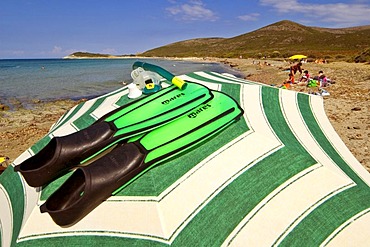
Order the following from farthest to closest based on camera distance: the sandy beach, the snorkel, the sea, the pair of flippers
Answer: the sea → the sandy beach → the snorkel → the pair of flippers

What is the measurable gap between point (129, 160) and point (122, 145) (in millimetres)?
291

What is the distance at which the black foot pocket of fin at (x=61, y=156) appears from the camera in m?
2.80

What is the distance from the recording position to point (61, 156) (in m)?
2.80

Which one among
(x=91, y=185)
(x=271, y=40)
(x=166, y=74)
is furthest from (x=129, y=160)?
(x=271, y=40)

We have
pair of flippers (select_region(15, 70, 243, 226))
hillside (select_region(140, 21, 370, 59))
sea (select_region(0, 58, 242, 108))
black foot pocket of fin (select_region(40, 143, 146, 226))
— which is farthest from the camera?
hillside (select_region(140, 21, 370, 59))

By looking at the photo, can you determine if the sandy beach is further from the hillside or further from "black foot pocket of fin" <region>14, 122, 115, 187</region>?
the hillside

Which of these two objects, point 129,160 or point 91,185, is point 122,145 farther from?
point 91,185

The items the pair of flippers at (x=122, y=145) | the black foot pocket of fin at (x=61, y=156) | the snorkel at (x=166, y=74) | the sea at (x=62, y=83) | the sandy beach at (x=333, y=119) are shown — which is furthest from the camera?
the sea at (x=62, y=83)

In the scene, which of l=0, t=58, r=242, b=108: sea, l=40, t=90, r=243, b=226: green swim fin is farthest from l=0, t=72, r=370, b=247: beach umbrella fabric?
l=0, t=58, r=242, b=108: sea

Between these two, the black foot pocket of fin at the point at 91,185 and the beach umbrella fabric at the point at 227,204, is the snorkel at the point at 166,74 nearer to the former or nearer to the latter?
the beach umbrella fabric at the point at 227,204

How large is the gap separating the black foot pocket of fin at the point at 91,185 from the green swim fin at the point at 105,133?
0.87 ft

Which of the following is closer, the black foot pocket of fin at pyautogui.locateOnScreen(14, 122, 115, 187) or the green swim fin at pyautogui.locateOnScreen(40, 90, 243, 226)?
the green swim fin at pyautogui.locateOnScreen(40, 90, 243, 226)

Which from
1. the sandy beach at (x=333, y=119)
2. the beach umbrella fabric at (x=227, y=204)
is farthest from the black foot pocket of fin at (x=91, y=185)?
the sandy beach at (x=333, y=119)

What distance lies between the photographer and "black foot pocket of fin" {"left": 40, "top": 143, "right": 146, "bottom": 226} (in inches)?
95.4
